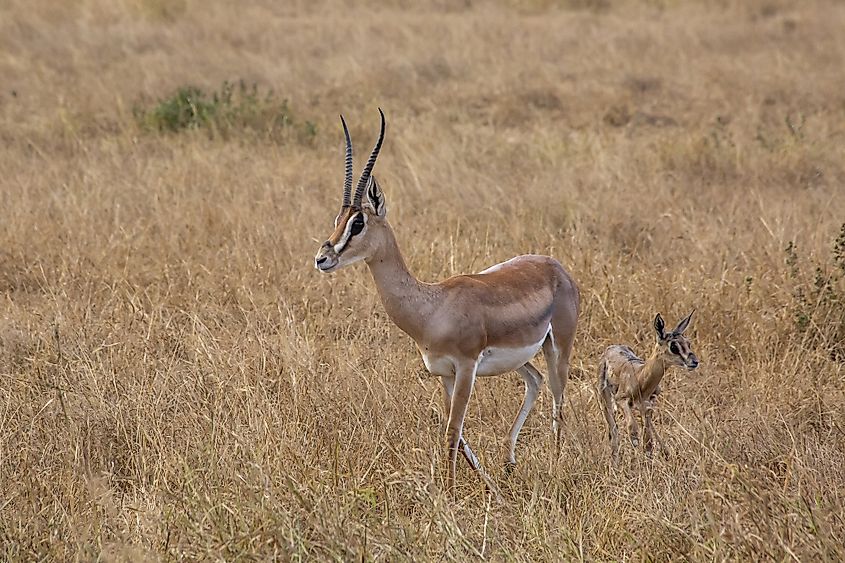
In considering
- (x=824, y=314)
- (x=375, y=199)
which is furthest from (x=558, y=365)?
(x=824, y=314)

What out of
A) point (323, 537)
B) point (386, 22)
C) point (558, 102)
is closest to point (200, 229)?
point (323, 537)

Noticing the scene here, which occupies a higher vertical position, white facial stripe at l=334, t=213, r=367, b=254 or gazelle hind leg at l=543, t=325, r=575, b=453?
white facial stripe at l=334, t=213, r=367, b=254

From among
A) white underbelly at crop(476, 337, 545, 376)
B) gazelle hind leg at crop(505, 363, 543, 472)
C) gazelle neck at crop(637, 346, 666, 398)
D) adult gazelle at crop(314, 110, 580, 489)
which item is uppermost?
adult gazelle at crop(314, 110, 580, 489)

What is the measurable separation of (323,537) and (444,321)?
0.96 meters

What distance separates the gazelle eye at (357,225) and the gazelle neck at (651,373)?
1492mm

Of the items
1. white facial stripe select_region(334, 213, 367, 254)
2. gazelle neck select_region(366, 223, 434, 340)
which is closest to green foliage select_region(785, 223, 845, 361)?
gazelle neck select_region(366, 223, 434, 340)

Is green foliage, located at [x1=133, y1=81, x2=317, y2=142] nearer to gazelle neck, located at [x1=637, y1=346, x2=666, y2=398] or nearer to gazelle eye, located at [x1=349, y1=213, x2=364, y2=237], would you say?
gazelle neck, located at [x1=637, y1=346, x2=666, y2=398]

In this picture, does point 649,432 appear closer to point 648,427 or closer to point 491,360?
point 648,427

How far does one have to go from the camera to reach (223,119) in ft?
34.5

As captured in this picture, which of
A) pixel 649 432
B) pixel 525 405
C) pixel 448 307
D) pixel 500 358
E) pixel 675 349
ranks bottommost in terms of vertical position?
pixel 649 432

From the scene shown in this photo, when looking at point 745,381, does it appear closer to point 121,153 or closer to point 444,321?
point 444,321

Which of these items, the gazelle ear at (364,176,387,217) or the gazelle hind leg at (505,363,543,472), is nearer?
the gazelle ear at (364,176,387,217)

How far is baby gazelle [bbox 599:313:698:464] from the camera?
474 cm

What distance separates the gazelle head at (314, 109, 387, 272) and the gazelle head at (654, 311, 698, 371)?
136cm
